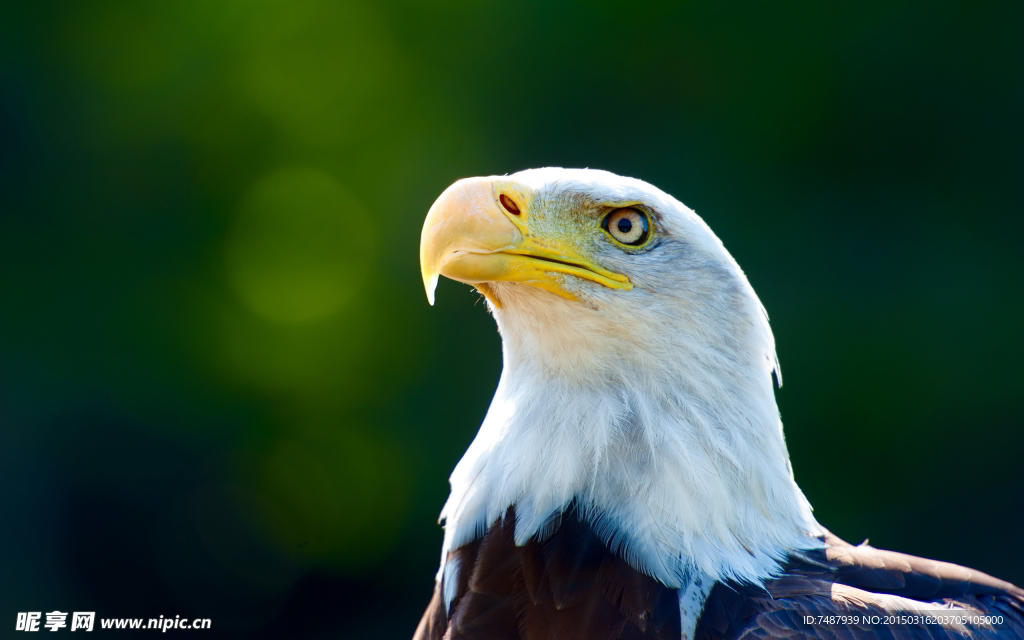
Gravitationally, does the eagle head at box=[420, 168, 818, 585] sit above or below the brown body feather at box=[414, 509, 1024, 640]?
above

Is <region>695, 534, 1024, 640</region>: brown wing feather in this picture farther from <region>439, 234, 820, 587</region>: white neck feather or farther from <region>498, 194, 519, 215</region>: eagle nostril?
<region>498, 194, 519, 215</region>: eagle nostril

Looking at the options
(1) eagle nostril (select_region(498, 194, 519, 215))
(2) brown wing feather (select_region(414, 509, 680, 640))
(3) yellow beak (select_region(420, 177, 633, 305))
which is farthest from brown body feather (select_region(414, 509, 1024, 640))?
(1) eagle nostril (select_region(498, 194, 519, 215))

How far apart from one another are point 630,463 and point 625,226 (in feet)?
1.33

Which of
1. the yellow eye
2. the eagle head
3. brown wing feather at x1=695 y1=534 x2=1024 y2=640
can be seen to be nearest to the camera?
brown wing feather at x1=695 y1=534 x2=1024 y2=640

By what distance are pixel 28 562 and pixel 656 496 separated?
2.92 m

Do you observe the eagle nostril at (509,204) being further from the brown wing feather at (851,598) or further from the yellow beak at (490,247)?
the brown wing feather at (851,598)

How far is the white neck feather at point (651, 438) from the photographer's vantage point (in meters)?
1.42

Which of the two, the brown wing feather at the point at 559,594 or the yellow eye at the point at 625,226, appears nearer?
the brown wing feather at the point at 559,594

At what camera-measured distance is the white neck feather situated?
4.64ft

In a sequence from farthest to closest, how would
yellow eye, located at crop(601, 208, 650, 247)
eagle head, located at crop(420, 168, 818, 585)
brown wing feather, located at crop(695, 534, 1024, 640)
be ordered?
yellow eye, located at crop(601, 208, 650, 247), eagle head, located at crop(420, 168, 818, 585), brown wing feather, located at crop(695, 534, 1024, 640)

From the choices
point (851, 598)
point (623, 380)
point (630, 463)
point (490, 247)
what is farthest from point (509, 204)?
point (851, 598)

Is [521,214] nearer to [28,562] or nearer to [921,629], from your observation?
[921,629]

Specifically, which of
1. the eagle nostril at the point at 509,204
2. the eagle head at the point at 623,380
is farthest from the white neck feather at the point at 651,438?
the eagle nostril at the point at 509,204

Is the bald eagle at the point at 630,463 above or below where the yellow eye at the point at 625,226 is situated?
below
